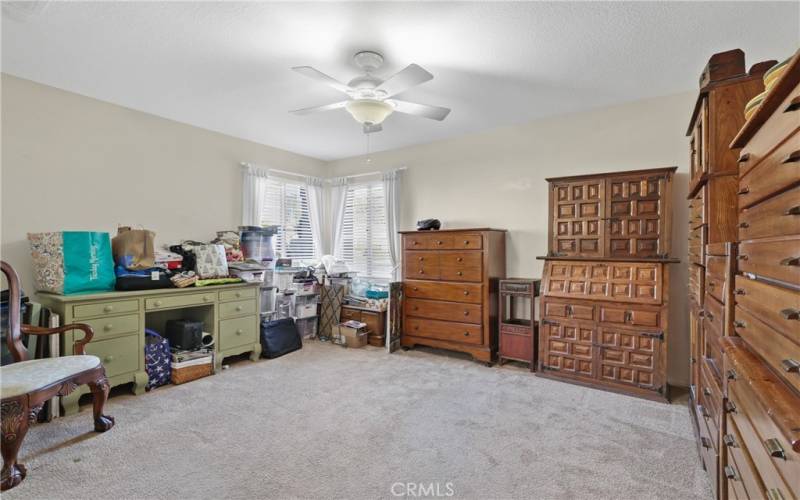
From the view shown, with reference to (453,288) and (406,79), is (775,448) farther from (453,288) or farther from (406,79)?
(453,288)

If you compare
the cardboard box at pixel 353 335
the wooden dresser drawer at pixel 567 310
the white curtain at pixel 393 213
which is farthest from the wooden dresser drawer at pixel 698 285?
the cardboard box at pixel 353 335

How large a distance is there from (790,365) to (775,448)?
206 millimetres

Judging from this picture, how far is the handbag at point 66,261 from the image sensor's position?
9.71ft

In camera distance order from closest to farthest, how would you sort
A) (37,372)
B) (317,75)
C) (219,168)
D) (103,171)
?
(37,372), (317,75), (103,171), (219,168)

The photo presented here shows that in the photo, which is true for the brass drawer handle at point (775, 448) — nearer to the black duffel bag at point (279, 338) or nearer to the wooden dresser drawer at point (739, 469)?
the wooden dresser drawer at point (739, 469)

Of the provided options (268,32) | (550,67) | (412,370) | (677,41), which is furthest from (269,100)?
(677,41)

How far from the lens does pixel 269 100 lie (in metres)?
3.48

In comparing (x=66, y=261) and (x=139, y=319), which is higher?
(x=66, y=261)

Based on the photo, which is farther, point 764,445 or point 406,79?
point 406,79

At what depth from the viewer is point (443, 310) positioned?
426cm

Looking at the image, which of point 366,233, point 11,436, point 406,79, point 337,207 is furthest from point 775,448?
point 337,207

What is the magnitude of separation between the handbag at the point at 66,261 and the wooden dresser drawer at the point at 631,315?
14.4 feet

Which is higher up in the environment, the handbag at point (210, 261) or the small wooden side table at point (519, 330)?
the handbag at point (210, 261)

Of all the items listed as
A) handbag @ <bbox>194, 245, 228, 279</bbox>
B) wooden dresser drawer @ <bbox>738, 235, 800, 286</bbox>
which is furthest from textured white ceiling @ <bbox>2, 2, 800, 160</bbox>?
wooden dresser drawer @ <bbox>738, 235, 800, 286</bbox>
